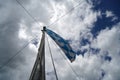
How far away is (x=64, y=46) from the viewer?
66.3 feet

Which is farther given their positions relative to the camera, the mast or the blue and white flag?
the blue and white flag

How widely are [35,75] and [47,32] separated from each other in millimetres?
6732

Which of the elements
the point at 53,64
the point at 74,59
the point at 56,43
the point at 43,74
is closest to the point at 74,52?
the point at 74,59

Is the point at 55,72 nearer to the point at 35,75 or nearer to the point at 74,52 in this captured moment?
the point at 35,75

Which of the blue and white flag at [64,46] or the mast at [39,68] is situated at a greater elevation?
the blue and white flag at [64,46]

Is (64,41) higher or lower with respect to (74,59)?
higher

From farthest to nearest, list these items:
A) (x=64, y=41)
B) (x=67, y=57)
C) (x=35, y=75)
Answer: (x=64, y=41) < (x=67, y=57) < (x=35, y=75)

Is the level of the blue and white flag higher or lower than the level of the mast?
higher

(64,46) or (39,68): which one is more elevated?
(64,46)

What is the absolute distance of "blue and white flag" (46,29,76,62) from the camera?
1973 cm

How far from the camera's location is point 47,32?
2097 cm

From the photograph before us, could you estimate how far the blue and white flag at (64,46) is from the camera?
1973 cm

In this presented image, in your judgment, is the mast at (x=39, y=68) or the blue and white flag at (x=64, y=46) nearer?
the mast at (x=39, y=68)

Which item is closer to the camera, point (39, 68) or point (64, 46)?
point (39, 68)
